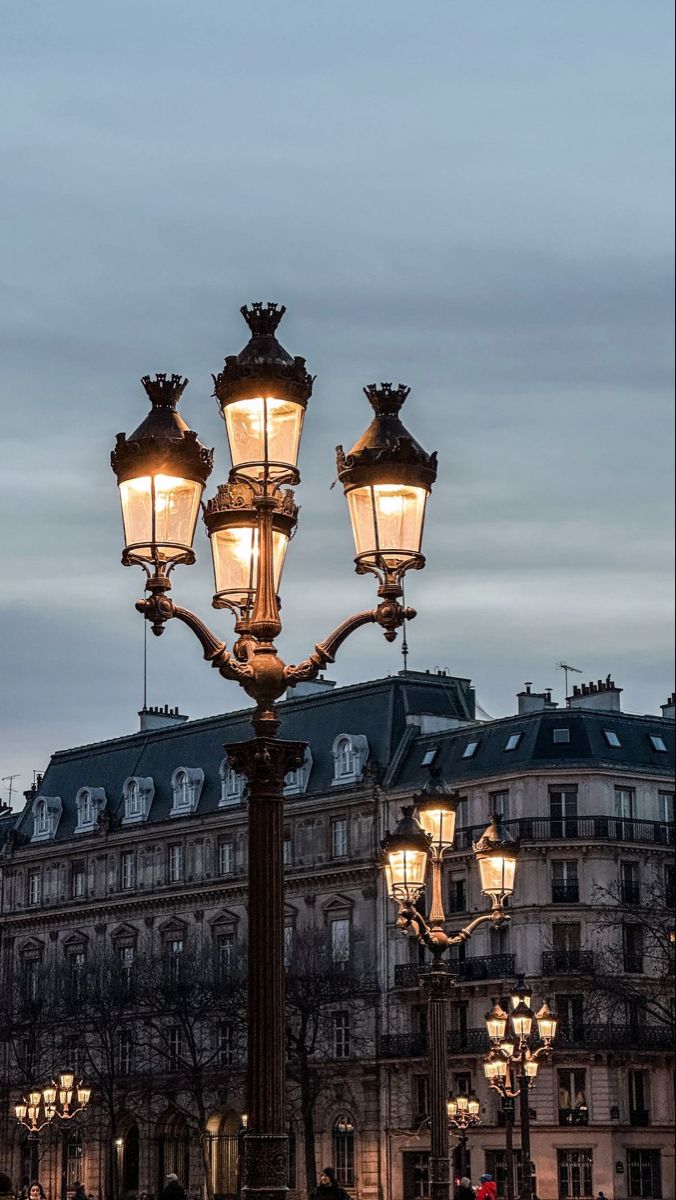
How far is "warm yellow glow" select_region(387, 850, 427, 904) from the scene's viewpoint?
26172 mm

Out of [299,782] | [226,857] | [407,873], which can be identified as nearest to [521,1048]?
[407,873]

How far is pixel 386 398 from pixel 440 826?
39.1 ft

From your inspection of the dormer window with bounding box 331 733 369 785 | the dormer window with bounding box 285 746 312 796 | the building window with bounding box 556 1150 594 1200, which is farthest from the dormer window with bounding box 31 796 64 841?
the building window with bounding box 556 1150 594 1200

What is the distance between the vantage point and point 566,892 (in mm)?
75125

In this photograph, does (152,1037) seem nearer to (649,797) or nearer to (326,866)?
(326,866)

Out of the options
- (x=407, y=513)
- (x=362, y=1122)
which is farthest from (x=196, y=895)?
(x=407, y=513)

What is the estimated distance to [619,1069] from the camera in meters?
73.4

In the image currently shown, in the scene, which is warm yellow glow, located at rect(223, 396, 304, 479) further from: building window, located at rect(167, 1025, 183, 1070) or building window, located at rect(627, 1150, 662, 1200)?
building window, located at rect(167, 1025, 183, 1070)

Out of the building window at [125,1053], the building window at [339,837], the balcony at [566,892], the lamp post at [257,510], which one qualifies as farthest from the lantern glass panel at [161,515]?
the building window at [125,1053]

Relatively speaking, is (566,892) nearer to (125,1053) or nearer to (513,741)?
(513,741)

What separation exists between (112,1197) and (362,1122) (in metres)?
9.68

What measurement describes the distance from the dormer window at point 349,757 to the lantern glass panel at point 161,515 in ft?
227

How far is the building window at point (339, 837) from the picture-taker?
8262 cm

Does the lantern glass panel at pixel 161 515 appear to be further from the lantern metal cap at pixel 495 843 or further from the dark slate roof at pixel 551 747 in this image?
the dark slate roof at pixel 551 747
